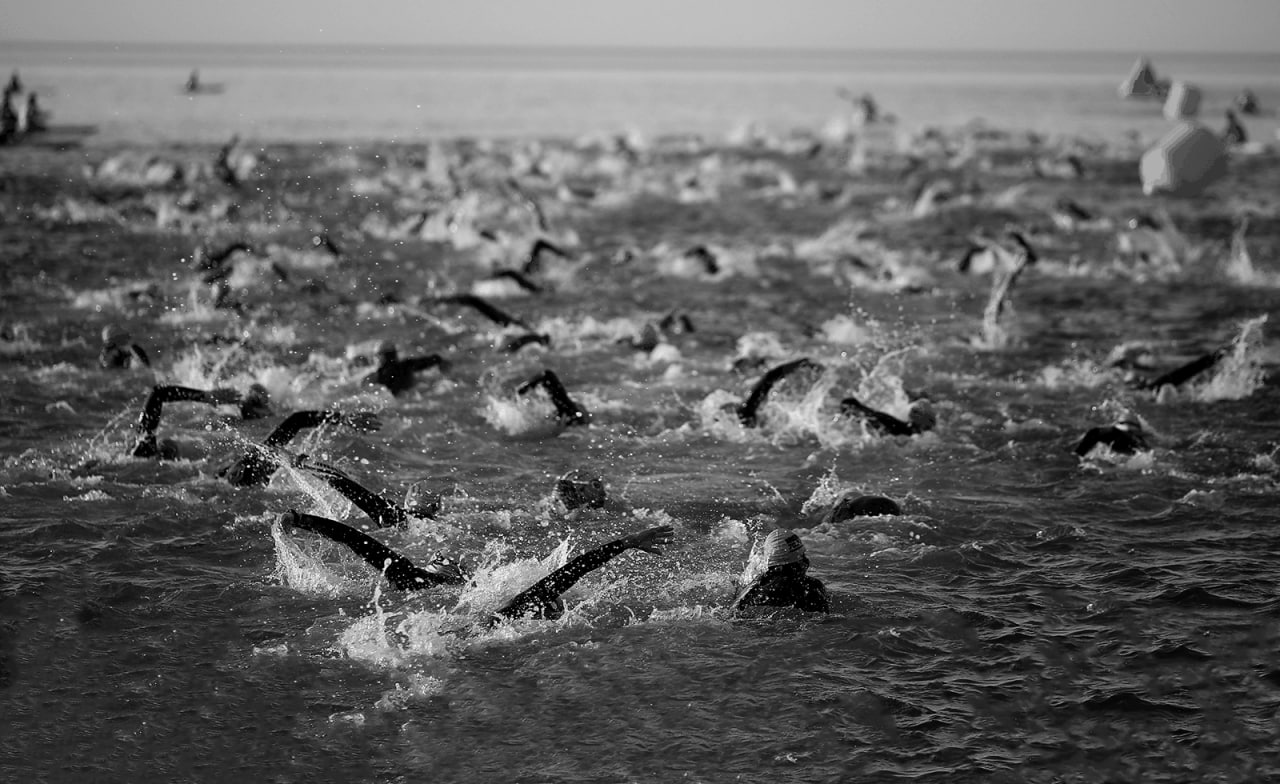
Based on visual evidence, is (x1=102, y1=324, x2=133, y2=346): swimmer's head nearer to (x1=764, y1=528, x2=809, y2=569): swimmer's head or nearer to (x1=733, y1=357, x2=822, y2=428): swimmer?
(x1=733, y1=357, x2=822, y2=428): swimmer

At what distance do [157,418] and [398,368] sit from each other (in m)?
3.17

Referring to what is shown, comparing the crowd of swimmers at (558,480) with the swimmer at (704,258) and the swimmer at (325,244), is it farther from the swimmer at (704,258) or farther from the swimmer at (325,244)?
the swimmer at (325,244)

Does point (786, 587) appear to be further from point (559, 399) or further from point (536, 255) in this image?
point (536, 255)

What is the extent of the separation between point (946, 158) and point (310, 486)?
29.5m

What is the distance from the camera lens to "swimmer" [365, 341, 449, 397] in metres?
13.9

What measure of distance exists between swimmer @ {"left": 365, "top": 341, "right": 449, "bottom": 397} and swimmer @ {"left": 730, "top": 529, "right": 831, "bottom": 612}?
636 centimetres

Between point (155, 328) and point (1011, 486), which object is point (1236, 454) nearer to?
point (1011, 486)

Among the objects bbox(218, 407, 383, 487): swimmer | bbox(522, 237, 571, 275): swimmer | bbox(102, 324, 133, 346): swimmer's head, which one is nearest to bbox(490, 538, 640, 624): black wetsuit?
bbox(218, 407, 383, 487): swimmer

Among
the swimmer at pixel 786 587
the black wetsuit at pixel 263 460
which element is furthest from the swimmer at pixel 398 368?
the swimmer at pixel 786 587

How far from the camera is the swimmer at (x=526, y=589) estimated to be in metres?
7.93

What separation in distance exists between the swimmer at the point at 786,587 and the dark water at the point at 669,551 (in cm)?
13

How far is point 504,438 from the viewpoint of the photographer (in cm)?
1255

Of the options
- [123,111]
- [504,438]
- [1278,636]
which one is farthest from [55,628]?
[123,111]

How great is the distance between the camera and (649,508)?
10.5m
